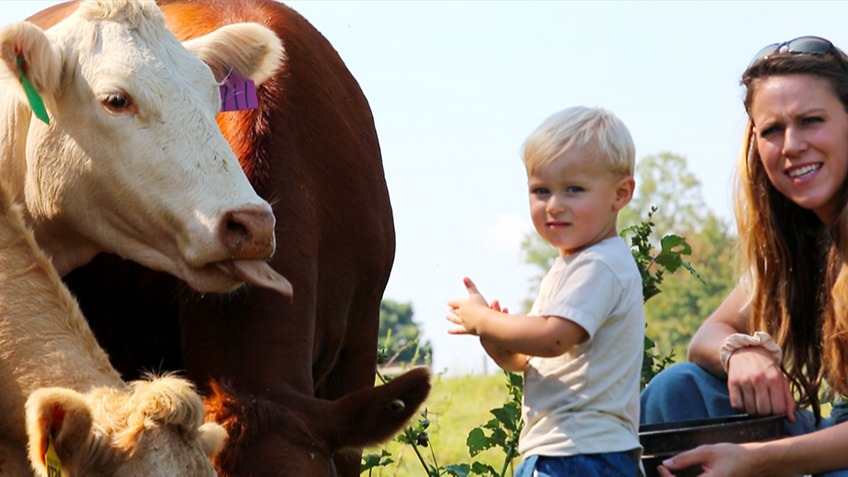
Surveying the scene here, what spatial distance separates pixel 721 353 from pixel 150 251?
6.61 feet

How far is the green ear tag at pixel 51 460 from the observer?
356cm

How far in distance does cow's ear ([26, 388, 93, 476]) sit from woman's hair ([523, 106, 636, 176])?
167 cm

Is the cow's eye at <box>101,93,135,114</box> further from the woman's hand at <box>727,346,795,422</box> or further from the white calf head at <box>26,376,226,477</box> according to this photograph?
the woman's hand at <box>727,346,795,422</box>

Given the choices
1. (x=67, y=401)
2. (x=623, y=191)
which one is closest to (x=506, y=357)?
(x=623, y=191)

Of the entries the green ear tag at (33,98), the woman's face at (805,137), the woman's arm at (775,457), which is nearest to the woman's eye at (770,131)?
the woman's face at (805,137)

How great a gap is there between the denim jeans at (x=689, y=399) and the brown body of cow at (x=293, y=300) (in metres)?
1.23

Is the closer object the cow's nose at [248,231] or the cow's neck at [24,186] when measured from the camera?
the cow's nose at [248,231]

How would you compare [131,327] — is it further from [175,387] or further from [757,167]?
[757,167]

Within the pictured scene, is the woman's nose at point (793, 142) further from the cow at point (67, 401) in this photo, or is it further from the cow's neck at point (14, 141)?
the cow's neck at point (14, 141)

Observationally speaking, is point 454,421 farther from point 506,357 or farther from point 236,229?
point 236,229

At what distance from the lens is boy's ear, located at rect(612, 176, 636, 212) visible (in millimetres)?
4629

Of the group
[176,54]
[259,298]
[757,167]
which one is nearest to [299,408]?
[259,298]

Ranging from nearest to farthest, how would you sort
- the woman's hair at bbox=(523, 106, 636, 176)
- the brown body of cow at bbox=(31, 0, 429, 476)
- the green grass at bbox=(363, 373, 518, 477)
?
1. the brown body of cow at bbox=(31, 0, 429, 476)
2. the woman's hair at bbox=(523, 106, 636, 176)
3. the green grass at bbox=(363, 373, 518, 477)

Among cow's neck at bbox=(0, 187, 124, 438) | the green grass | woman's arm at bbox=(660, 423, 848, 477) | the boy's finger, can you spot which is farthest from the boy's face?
the green grass
